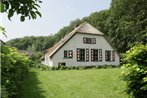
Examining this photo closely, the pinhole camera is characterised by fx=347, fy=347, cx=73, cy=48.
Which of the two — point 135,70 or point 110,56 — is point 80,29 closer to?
point 110,56

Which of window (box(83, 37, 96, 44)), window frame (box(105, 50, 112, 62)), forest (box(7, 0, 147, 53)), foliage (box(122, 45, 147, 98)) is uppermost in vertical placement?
forest (box(7, 0, 147, 53))

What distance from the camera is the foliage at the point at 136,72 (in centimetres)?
1023

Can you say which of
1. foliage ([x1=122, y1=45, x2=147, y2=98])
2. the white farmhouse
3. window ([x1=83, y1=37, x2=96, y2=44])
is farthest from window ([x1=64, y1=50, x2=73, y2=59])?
foliage ([x1=122, y1=45, x2=147, y2=98])

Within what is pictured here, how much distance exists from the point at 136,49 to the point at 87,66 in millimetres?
34871

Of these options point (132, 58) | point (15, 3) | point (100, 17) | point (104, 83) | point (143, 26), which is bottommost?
point (104, 83)

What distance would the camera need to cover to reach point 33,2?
14.0ft

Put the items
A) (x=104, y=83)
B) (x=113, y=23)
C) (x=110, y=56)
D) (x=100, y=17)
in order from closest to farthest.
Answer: (x=104, y=83), (x=110, y=56), (x=113, y=23), (x=100, y=17)

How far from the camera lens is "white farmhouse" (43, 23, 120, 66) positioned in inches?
1817

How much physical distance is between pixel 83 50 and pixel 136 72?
37.5 metres

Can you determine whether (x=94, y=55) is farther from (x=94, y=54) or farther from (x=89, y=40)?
(x=89, y=40)

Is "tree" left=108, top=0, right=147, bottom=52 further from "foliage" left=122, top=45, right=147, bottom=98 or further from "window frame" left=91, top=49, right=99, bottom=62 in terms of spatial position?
"foliage" left=122, top=45, right=147, bottom=98

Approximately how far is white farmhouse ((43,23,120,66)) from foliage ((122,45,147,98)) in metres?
35.0

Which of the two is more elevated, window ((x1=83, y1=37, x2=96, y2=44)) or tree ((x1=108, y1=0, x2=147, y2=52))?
tree ((x1=108, y1=0, x2=147, y2=52))

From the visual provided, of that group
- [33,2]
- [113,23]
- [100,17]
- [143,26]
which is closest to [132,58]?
[33,2]
